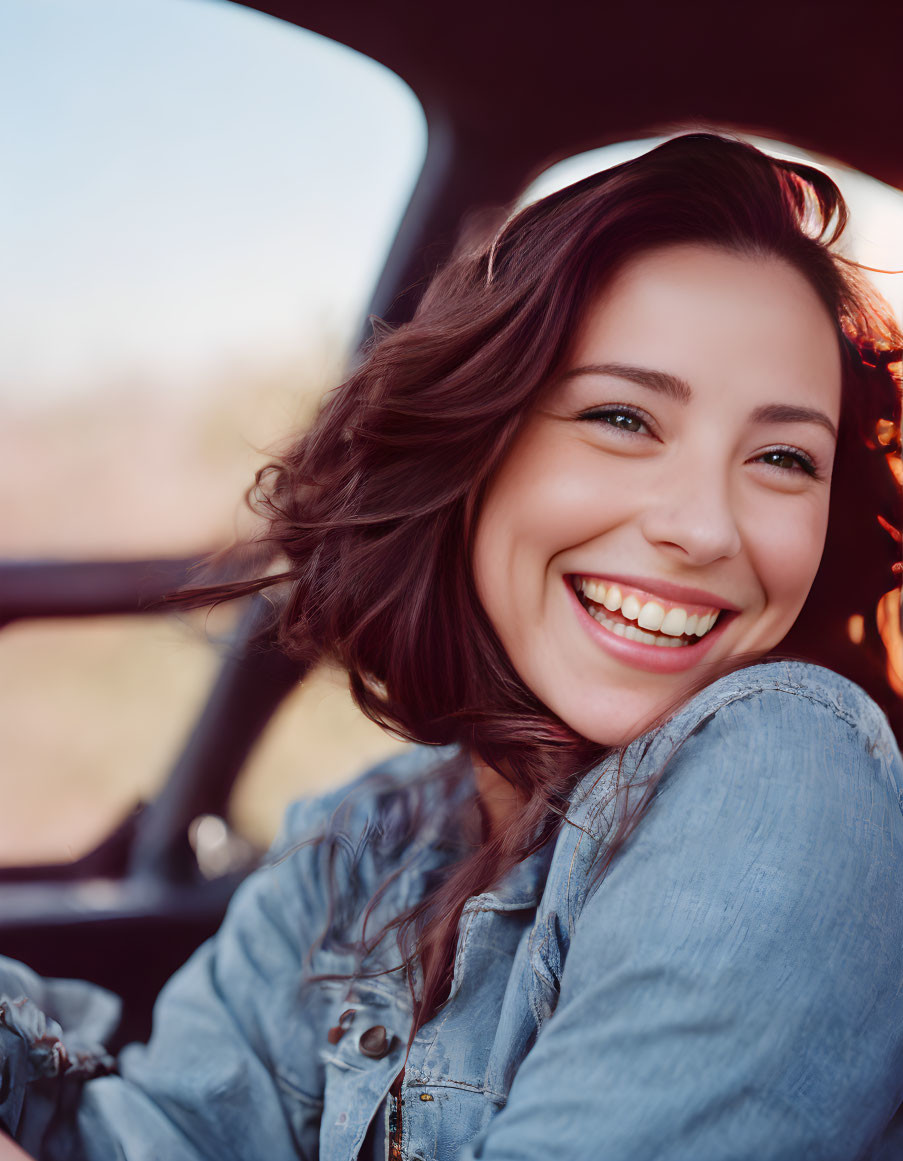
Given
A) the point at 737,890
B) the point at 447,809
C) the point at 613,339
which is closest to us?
the point at 737,890

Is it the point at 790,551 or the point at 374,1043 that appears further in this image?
the point at 374,1043

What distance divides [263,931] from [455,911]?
374mm

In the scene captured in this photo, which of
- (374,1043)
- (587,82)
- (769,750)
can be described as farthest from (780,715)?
(587,82)

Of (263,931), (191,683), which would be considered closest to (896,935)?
(263,931)

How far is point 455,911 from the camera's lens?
0.91 meters

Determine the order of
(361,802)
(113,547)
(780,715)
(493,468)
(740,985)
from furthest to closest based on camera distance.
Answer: (113,547) < (361,802) < (493,468) < (780,715) < (740,985)

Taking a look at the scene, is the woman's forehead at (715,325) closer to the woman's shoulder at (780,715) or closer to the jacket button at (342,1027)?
the woman's shoulder at (780,715)

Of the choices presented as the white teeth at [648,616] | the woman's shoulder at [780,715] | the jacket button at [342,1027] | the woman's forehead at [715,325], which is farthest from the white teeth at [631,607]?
the jacket button at [342,1027]

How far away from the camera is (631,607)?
2.74 ft

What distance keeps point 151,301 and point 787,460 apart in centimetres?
92

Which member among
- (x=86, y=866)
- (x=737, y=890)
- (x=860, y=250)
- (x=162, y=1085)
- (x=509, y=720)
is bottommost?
(x=86, y=866)

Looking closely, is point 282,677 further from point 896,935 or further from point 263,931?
point 896,935

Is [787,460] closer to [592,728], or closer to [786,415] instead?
[786,415]

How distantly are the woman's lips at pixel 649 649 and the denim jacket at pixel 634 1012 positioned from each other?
10 cm
